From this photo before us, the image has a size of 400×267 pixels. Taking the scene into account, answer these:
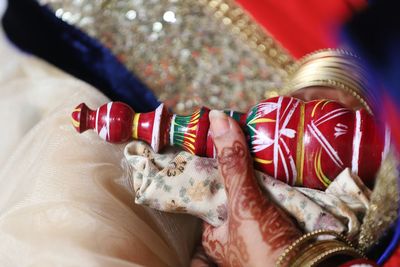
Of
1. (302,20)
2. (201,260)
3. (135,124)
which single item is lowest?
(201,260)

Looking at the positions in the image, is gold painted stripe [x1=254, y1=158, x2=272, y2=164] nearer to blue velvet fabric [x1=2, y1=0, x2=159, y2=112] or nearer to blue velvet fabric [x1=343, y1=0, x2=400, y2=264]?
blue velvet fabric [x1=343, y1=0, x2=400, y2=264]

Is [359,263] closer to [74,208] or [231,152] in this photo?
[231,152]

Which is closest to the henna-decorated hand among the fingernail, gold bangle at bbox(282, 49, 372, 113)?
the fingernail

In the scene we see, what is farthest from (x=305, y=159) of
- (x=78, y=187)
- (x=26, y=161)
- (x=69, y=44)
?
(x=69, y=44)

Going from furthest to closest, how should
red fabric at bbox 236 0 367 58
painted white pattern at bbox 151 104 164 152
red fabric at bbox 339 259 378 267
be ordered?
red fabric at bbox 236 0 367 58 < painted white pattern at bbox 151 104 164 152 < red fabric at bbox 339 259 378 267

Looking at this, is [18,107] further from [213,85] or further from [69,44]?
[213,85]

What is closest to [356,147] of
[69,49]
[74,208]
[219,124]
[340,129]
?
[340,129]

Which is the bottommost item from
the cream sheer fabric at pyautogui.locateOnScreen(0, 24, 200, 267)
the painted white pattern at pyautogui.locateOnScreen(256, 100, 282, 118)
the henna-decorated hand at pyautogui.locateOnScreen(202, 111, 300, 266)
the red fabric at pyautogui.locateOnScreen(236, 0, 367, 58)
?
the cream sheer fabric at pyautogui.locateOnScreen(0, 24, 200, 267)

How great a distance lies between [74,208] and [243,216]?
16 cm

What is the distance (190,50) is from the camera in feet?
2.50

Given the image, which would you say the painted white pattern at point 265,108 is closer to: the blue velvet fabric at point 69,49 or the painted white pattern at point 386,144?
the painted white pattern at point 386,144

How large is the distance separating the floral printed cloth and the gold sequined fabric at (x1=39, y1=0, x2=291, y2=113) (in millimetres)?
197

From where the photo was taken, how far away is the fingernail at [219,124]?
52 cm

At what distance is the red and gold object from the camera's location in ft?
1.62
